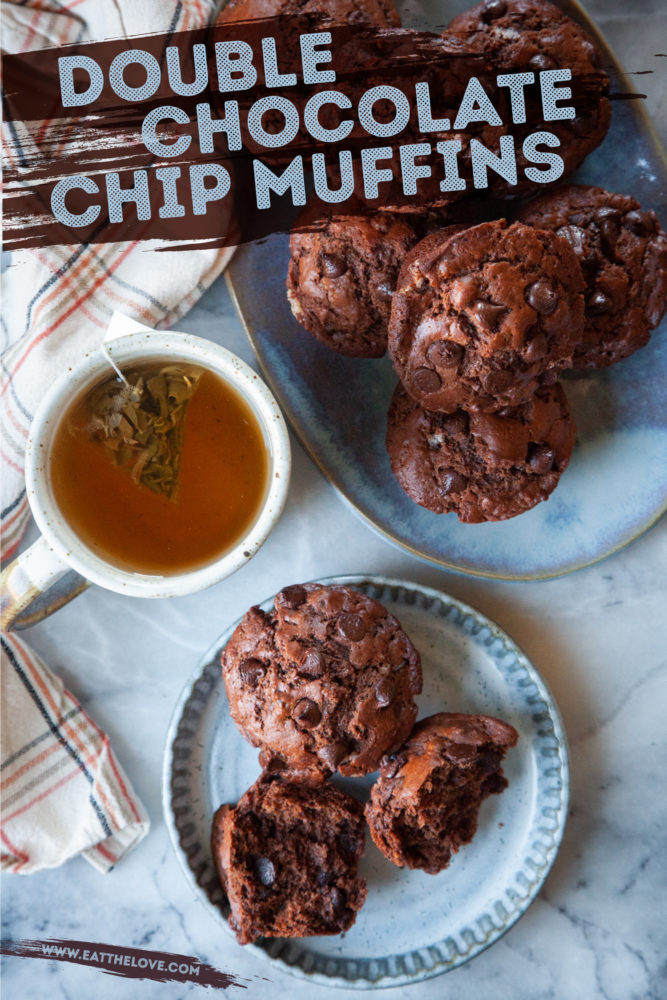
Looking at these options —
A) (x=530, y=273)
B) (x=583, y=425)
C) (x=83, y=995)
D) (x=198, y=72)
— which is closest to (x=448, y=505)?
(x=583, y=425)

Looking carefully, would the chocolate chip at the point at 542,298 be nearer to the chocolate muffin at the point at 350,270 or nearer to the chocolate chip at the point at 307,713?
the chocolate muffin at the point at 350,270

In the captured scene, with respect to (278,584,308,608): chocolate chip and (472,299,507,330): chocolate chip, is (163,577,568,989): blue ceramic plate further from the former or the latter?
(472,299,507,330): chocolate chip

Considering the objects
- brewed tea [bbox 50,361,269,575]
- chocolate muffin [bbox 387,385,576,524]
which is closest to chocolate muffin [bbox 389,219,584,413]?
chocolate muffin [bbox 387,385,576,524]

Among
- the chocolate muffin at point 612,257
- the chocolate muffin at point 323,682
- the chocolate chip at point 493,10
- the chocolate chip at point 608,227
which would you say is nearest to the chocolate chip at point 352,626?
the chocolate muffin at point 323,682

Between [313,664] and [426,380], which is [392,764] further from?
[426,380]

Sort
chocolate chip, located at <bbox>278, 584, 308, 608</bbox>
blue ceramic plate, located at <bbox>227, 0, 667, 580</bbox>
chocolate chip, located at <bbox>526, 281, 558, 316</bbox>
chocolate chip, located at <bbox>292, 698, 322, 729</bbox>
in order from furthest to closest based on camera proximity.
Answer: blue ceramic plate, located at <bbox>227, 0, 667, 580</bbox> < chocolate chip, located at <bbox>278, 584, 308, 608</bbox> < chocolate chip, located at <bbox>292, 698, 322, 729</bbox> < chocolate chip, located at <bbox>526, 281, 558, 316</bbox>
